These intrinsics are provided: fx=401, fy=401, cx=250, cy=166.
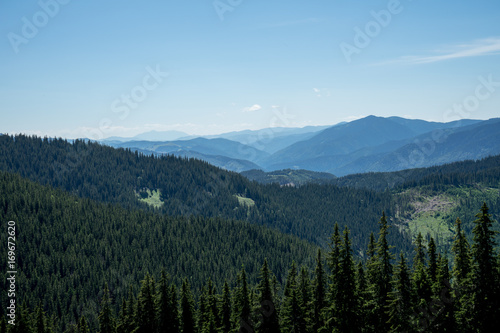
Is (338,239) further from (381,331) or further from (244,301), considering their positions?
(244,301)

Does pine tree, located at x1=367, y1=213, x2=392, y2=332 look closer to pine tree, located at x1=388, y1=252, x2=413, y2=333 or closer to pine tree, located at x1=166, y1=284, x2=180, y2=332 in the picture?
pine tree, located at x1=388, y1=252, x2=413, y2=333

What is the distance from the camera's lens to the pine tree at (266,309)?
165 ft

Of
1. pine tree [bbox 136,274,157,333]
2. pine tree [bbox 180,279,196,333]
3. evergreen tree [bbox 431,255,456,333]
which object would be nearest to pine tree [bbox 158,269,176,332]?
pine tree [bbox 136,274,157,333]

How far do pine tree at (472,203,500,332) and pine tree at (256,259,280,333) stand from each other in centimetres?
2306

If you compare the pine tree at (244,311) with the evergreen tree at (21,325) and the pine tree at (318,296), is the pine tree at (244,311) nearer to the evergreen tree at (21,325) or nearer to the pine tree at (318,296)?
Result: the pine tree at (318,296)

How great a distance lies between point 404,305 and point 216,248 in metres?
161

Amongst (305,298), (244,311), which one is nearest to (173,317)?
(244,311)

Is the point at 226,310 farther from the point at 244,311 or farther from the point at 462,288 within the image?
the point at 462,288

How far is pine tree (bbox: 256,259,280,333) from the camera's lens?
165 ft

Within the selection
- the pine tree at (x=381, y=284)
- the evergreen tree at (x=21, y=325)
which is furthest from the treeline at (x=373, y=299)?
the evergreen tree at (x=21, y=325)

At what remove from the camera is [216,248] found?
196875 millimetres

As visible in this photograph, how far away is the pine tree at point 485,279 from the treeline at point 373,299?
0.08m

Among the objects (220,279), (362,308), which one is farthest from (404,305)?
(220,279)

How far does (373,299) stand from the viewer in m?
43.9
